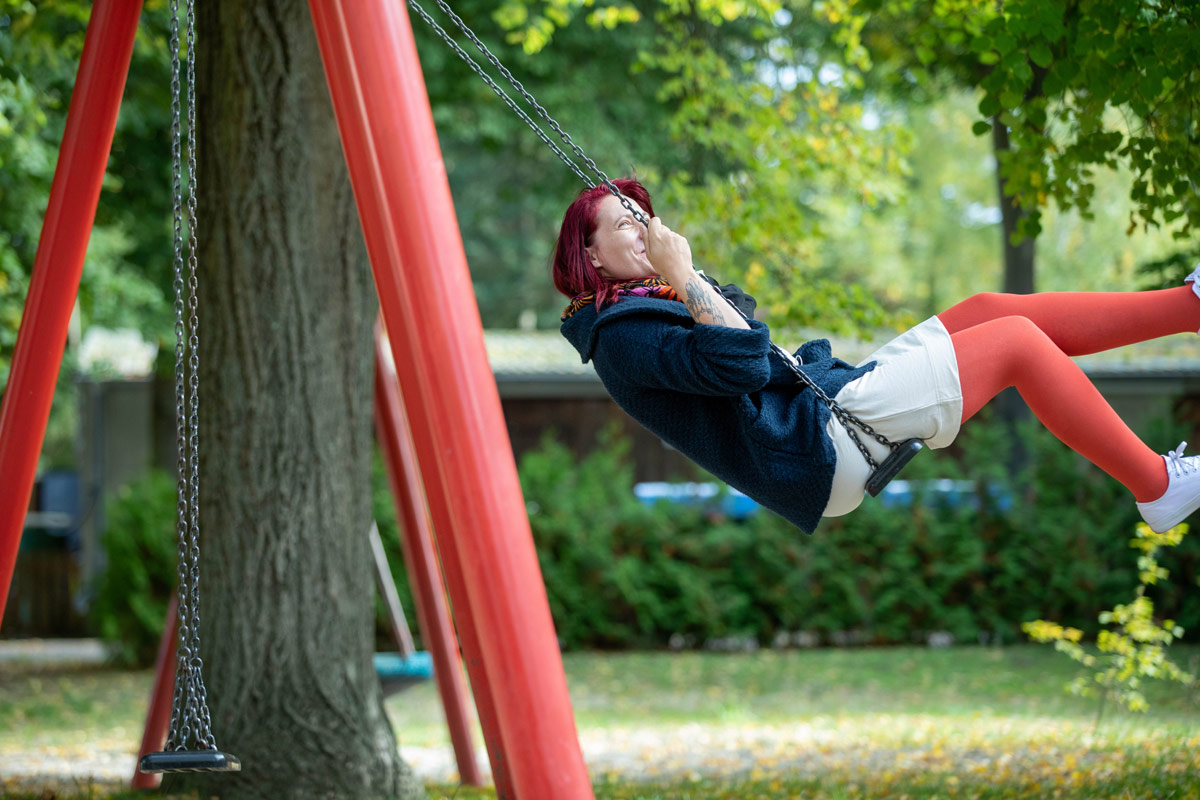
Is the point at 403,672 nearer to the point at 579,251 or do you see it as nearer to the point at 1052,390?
the point at 579,251

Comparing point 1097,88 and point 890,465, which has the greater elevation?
point 1097,88

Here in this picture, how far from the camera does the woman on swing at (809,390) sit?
121 inches

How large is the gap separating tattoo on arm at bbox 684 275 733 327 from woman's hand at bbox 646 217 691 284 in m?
0.05

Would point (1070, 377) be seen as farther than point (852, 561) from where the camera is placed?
No

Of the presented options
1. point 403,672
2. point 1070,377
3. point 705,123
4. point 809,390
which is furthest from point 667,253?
point 705,123

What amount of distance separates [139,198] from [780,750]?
863cm

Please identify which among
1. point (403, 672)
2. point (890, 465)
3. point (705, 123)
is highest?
point (705, 123)

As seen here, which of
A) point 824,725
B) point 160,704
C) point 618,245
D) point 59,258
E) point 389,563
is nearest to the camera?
point 618,245

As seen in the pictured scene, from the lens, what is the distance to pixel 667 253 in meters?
3.07

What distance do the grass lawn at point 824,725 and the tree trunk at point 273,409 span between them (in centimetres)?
80

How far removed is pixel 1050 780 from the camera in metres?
5.11

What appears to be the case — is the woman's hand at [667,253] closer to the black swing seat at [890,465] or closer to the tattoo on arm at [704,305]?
the tattoo on arm at [704,305]

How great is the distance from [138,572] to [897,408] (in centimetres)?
1018

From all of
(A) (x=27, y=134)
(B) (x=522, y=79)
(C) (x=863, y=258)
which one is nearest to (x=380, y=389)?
(A) (x=27, y=134)
